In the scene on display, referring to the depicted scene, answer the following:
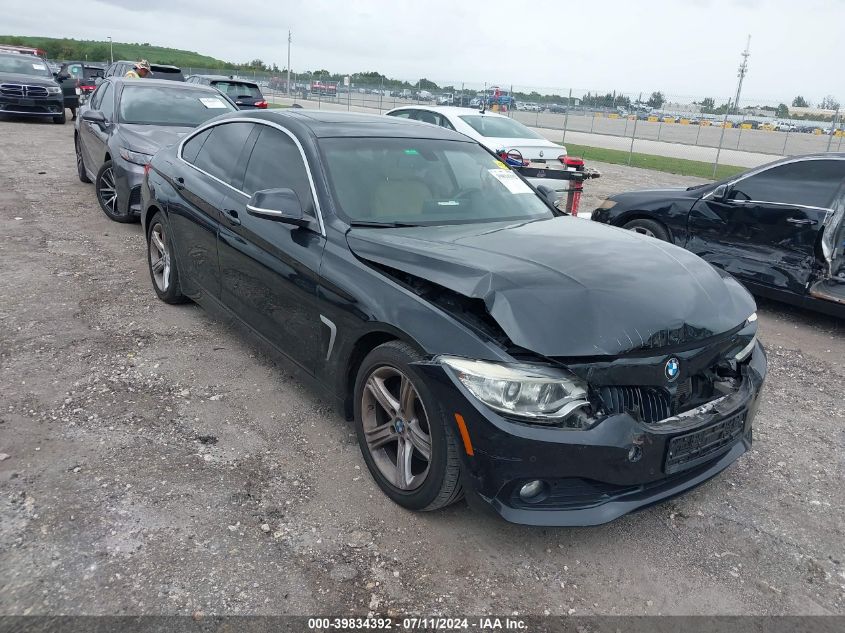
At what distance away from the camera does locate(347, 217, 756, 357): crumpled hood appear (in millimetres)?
2691

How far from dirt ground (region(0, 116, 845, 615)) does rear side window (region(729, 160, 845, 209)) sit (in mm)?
2024

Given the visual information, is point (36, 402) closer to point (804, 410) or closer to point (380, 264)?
point (380, 264)

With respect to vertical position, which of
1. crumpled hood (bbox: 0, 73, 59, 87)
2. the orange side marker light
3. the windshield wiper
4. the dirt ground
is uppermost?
crumpled hood (bbox: 0, 73, 59, 87)

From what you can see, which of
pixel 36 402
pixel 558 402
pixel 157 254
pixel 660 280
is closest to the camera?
pixel 558 402

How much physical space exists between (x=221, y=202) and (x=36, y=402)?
1666 mm

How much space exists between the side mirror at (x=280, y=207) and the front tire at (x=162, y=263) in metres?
1.97

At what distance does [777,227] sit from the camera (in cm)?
620

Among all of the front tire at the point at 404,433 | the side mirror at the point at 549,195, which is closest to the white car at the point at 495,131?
the side mirror at the point at 549,195

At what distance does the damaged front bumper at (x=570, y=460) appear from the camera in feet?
8.52

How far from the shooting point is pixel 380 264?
325cm

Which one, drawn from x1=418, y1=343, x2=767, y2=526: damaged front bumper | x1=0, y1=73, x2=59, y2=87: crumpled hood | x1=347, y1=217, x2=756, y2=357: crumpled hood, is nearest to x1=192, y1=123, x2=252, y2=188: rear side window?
x1=347, y1=217, x2=756, y2=357: crumpled hood

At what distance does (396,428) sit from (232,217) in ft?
6.55

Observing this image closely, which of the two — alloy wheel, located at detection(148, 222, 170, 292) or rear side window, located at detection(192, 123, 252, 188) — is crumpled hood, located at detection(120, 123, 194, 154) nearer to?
alloy wheel, located at detection(148, 222, 170, 292)

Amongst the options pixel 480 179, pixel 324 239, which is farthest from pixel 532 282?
pixel 480 179
